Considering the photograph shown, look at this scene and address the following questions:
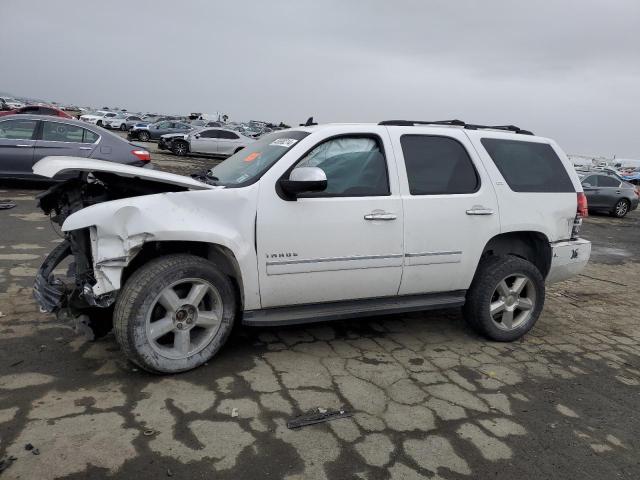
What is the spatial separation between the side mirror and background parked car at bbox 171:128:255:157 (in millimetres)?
20529

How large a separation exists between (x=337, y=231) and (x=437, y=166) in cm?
114

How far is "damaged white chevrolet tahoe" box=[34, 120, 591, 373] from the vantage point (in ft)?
10.3

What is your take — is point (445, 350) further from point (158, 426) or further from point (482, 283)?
point (158, 426)

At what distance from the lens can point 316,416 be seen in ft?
9.77

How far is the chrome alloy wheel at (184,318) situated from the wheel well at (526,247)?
8.18 feet

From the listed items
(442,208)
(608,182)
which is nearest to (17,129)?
(442,208)

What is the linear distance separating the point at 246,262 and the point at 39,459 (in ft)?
5.24

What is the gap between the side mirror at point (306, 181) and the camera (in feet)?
10.7

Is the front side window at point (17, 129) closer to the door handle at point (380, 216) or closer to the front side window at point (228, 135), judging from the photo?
the door handle at point (380, 216)

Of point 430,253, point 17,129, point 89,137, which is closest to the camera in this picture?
point 430,253

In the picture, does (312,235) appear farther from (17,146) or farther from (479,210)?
(17,146)

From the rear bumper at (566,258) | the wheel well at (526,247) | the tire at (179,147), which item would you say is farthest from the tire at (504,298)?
the tire at (179,147)

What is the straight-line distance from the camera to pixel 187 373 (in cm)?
336

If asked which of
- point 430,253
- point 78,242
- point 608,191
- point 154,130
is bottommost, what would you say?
point 608,191
